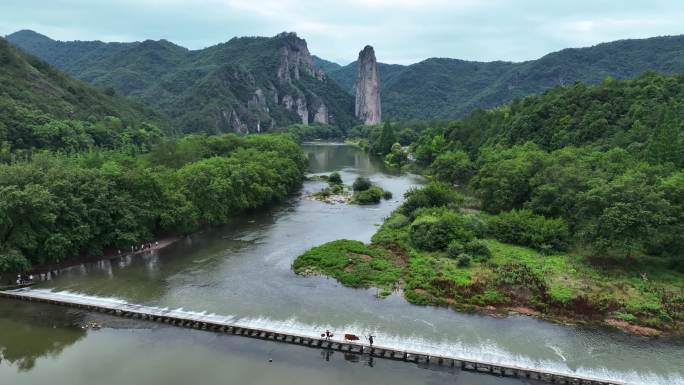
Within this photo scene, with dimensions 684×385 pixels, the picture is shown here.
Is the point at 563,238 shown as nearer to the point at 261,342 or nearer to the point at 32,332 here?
the point at 261,342

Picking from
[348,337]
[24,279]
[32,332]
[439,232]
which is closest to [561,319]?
[439,232]

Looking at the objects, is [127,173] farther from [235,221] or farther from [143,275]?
[235,221]

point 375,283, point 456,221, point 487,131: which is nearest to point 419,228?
point 456,221

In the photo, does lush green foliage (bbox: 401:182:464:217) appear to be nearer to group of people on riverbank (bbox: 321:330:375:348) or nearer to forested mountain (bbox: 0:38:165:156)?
group of people on riverbank (bbox: 321:330:375:348)

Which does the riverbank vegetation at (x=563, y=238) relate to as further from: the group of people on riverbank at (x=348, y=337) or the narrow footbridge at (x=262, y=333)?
the narrow footbridge at (x=262, y=333)

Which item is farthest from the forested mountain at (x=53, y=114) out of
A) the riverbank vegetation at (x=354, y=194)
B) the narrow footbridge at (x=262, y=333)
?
the riverbank vegetation at (x=354, y=194)
